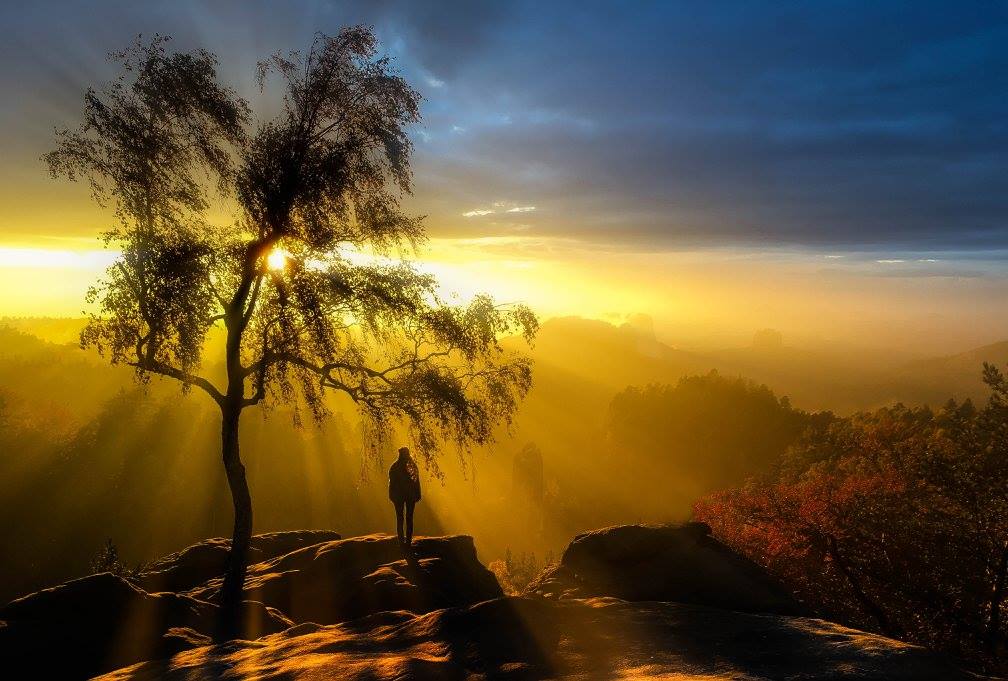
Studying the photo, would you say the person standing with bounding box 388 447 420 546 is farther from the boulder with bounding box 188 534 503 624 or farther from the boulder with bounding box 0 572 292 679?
the boulder with bounding box 0 572 292 679

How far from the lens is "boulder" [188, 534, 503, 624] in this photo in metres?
13.9

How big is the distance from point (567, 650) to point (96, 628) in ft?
31.0

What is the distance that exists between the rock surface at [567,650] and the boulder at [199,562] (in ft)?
29.7

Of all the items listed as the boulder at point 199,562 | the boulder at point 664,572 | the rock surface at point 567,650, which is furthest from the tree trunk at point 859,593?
the boulder at point 199,562

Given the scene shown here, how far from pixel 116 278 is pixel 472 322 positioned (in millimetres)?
8903

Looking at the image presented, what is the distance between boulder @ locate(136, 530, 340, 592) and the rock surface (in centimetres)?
907

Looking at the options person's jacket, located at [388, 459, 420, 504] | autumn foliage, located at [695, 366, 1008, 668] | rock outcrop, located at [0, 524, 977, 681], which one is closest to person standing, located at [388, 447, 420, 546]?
person's jacket, located at [388, 459, 420, 504]

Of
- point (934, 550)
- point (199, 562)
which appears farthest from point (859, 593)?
point (199, 562)

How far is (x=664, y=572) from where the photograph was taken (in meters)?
14.0

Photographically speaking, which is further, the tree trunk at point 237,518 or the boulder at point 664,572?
the tree trunk at point 237,518

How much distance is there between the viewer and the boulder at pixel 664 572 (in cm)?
1250

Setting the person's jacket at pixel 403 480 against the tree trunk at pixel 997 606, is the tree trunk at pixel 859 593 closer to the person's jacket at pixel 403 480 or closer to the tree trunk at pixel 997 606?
the tree trunk at pixel 997 606

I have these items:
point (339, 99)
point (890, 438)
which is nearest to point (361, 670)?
point (339, 99)

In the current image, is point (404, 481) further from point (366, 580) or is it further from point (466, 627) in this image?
point (466, 627)
